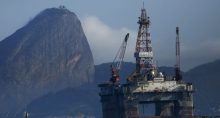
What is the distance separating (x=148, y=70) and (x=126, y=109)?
50.6 feet

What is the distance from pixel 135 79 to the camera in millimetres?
191875

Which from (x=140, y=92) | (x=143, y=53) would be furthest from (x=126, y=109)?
(x=143, y=53)

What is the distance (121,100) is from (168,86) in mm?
14646

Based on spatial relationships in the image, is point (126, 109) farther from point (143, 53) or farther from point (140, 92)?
point (143, 53)

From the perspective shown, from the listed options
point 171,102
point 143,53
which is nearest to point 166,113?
point 171,102

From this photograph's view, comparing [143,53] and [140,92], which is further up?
[143,53]

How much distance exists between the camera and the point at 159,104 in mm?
194000

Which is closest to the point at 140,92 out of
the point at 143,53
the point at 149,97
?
the point at 149,97

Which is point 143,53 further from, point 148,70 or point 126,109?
point 126,109

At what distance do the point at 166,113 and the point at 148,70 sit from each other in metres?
13.8

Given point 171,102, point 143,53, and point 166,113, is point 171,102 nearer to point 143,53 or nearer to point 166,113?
point 166,113

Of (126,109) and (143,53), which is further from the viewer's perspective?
(143,53)

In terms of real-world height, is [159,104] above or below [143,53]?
below

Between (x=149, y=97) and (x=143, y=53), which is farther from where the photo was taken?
(x=143, y=53)
